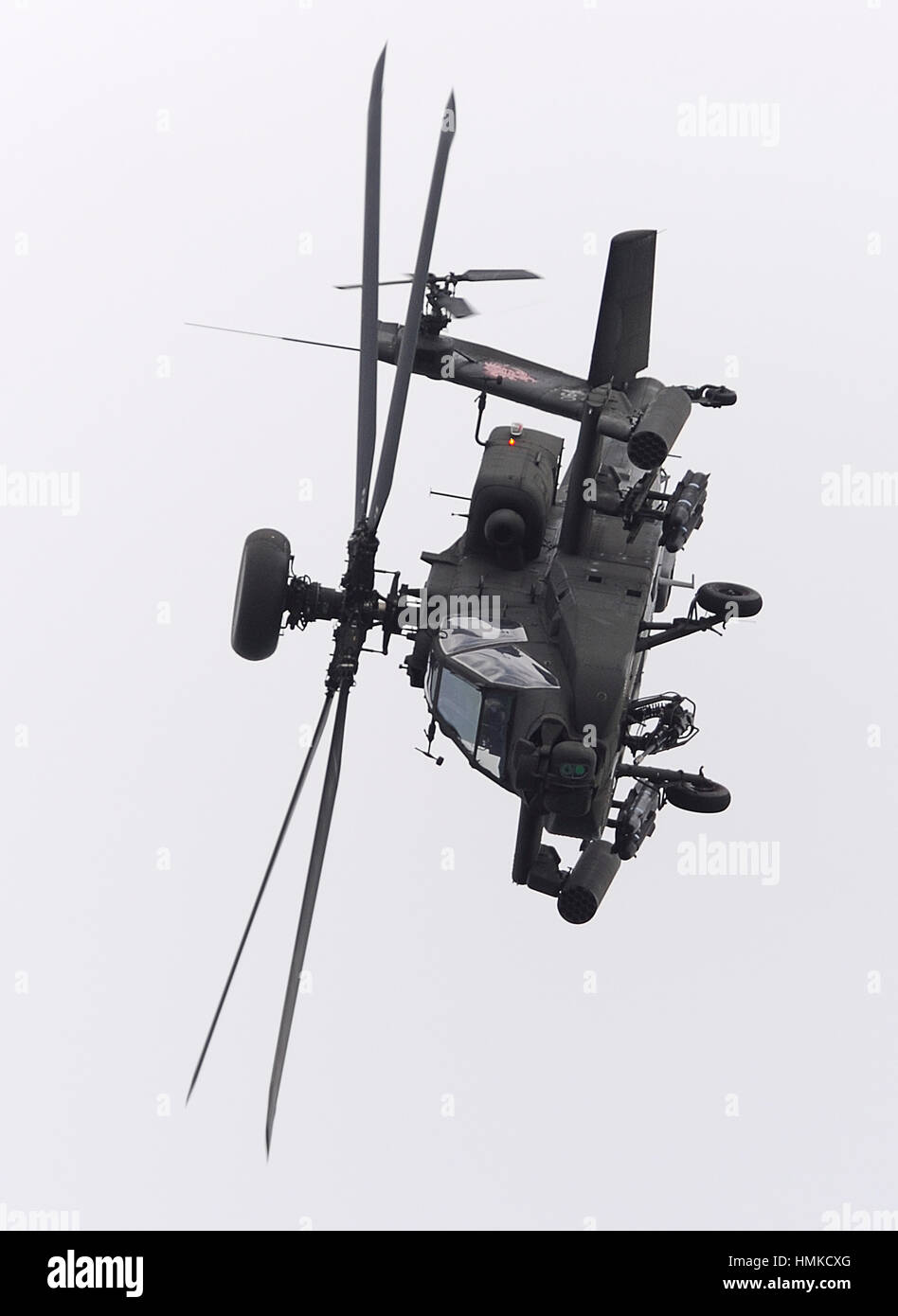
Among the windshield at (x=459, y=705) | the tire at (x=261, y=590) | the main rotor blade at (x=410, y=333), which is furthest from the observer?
the tire at (x=261, y=590)

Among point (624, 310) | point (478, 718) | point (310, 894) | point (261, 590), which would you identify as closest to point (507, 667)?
point (478, 718)

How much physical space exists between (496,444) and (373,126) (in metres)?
6.11

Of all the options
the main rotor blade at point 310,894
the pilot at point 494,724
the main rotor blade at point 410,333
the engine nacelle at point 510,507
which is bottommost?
the main rotor blade at point 310,894

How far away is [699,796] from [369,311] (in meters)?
7.12

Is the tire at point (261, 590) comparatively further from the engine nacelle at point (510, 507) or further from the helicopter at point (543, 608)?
the engine nacelle at point (510, 507)

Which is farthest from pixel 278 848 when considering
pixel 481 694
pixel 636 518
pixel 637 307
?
pixel 637 307

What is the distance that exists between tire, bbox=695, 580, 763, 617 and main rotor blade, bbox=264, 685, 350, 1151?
4536 mm

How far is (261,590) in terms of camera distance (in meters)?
A: 27.0

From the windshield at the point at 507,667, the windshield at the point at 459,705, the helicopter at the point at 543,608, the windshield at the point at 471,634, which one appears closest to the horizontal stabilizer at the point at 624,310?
the helicopter at the point at 543,608

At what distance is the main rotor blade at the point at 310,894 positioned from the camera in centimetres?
2377

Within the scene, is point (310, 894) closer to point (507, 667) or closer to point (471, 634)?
point (507, 667)

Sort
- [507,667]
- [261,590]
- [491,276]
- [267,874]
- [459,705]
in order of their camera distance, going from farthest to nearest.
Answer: [491,276] → [261,590] → [459,705] → [507,667] → [267,874]

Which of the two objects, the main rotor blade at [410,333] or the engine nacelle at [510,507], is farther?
the engine nacelle at [510,507]

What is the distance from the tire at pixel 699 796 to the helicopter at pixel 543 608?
0.09 ft
